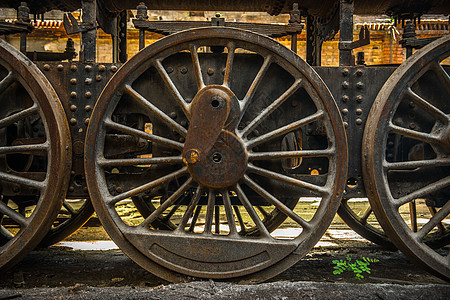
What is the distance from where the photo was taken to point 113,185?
2.51 metres

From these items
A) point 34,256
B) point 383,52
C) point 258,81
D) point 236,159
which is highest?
point 383,52

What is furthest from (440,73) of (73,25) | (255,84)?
(73,25)

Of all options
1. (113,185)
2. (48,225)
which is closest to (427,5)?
(113,185)

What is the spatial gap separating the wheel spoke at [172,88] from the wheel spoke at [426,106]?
149cm

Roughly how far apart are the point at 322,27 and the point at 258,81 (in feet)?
5.20

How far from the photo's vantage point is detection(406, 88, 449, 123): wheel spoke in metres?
2.29

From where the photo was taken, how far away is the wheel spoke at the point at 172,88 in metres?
2.25

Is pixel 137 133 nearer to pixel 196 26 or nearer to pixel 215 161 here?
pixel 215 161

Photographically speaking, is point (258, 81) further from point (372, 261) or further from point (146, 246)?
point (372, 261)

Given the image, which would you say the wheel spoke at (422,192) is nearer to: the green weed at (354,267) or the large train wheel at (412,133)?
the large train wheel at (412,133)

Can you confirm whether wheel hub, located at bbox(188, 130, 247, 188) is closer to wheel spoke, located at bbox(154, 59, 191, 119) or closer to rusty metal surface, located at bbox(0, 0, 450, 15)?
wheel spoke, located at bbox(154, 59, 191, 119)

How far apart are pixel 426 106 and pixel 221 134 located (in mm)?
1399

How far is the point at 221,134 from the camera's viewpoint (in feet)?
7.26

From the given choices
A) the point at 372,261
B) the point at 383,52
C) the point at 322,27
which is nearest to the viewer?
the point at 372,261
